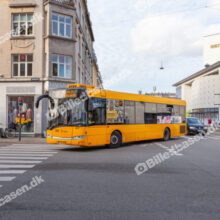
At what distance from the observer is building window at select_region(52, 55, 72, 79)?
22.5 meters

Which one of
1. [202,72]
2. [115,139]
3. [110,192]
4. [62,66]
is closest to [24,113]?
[62,66]

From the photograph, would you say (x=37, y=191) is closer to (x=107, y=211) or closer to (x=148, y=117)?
(x=107, y=211)

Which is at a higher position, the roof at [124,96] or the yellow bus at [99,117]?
the roof at [124,96]

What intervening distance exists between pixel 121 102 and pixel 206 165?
6.81 metres

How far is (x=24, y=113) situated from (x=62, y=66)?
4862 millimetres

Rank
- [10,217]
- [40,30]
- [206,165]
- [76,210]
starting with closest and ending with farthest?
1. [10,217]
2. [76,210]
3. [206,165]
4. [40,30]

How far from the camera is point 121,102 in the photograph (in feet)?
48.2

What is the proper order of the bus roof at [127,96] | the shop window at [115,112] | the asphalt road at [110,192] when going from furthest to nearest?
1. the shop window at [115,112]
2. the bus roof at [127,96]
3. the asphalt road at [110,192]

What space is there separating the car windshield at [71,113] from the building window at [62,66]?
10.5 metres

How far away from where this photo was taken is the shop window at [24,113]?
22133mm

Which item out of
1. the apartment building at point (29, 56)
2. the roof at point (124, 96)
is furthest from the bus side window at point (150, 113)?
the apartment building at point (29, 56)

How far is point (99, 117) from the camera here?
43.2 ft

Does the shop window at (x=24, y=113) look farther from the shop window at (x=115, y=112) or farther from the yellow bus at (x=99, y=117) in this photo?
the shop window at (x=115, y=112)

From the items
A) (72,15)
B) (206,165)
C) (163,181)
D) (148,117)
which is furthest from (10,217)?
(72,15)
